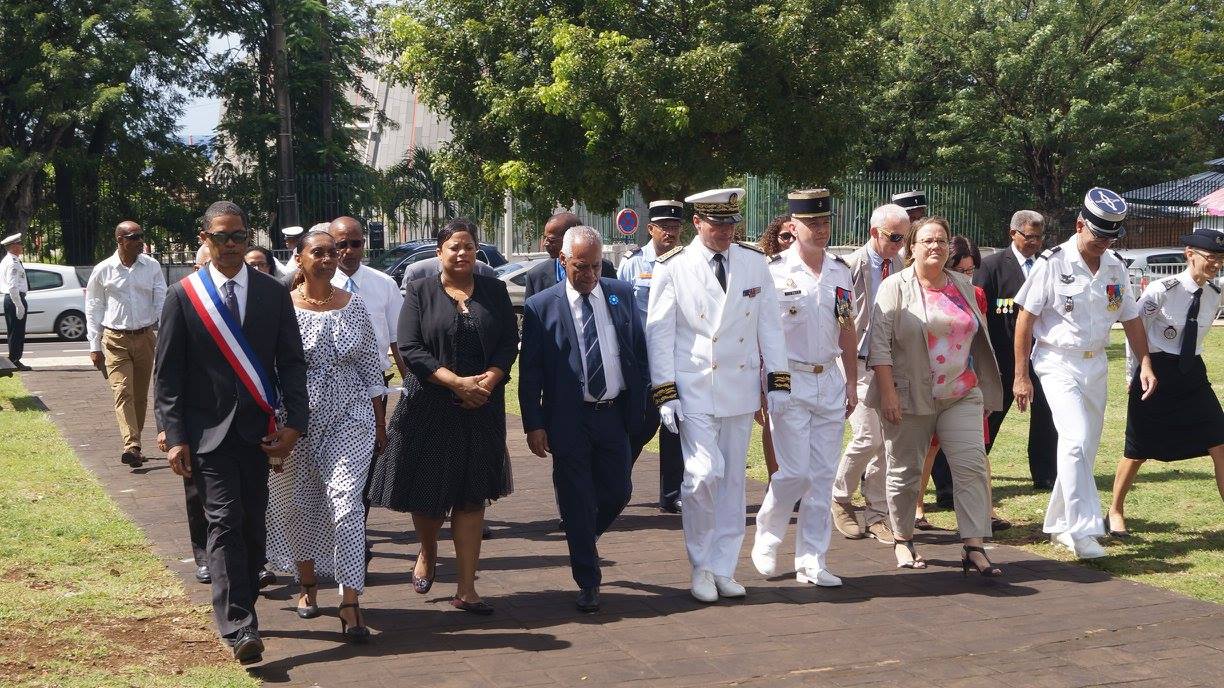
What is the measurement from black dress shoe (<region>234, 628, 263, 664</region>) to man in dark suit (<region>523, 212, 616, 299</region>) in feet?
12.1

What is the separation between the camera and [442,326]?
644 cm

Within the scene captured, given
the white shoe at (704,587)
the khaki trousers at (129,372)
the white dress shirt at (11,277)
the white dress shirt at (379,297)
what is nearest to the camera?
the white shoe at (704,587)

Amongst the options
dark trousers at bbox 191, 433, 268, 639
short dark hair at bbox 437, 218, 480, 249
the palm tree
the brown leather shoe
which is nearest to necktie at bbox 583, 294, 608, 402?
short dark hair at bbox 437, 218, 480, 249

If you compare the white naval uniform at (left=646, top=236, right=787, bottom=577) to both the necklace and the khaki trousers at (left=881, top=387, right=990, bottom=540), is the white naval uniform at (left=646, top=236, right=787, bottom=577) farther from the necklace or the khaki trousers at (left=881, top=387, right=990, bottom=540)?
the necklace

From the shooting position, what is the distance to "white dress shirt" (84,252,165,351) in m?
11.1

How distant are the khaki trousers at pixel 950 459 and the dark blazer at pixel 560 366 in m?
1.56

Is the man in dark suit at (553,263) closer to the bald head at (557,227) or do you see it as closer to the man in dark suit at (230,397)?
the bald head at (557,227)

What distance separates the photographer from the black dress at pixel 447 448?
6469 mm

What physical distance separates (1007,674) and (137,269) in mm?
8111

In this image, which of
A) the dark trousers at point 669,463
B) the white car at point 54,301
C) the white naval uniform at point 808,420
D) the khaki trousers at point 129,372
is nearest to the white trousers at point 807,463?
the white naval uniform at point 808,420

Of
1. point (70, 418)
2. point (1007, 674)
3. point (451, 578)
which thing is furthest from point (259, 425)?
point (70, 418)

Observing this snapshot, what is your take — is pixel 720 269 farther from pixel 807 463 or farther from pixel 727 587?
pixel 727 587

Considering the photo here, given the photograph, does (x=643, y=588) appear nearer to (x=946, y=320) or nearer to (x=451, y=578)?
(x=451, y=578)

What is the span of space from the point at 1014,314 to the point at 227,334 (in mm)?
5731
